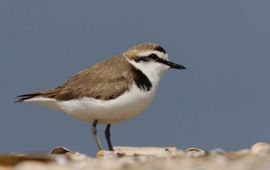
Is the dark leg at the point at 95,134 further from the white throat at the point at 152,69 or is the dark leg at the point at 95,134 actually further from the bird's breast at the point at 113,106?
the white throat at the point at 152,69

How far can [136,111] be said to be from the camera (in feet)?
46.3

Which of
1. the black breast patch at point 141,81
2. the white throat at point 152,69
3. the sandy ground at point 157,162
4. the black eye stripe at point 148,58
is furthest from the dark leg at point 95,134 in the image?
the sandy ground at point 157,162

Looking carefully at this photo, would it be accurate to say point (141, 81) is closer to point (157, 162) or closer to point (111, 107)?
point (111, 107)

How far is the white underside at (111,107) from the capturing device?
1384 cm

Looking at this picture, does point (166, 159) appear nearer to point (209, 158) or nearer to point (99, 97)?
point (209, 158)

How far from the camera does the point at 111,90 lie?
1395 centimetres

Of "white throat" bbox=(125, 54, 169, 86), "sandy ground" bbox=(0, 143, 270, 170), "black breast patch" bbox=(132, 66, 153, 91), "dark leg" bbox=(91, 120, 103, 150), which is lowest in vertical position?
"sandy ground" bbox=(0, 143, 270, 170)

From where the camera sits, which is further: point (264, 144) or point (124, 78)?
point (124, 78)

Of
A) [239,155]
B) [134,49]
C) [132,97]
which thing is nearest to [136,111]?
[132,97]

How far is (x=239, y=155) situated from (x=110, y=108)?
5.01 meters

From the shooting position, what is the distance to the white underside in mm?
13844

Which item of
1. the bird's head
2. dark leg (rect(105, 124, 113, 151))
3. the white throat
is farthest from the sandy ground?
the bird's head

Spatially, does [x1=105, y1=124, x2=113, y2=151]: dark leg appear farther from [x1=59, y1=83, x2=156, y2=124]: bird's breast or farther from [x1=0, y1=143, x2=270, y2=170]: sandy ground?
[x1=0, y1=143, x2=270, y2=170]: sandy ground

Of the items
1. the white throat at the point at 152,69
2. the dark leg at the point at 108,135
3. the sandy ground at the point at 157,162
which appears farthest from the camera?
the white throat at the point at 152,69
